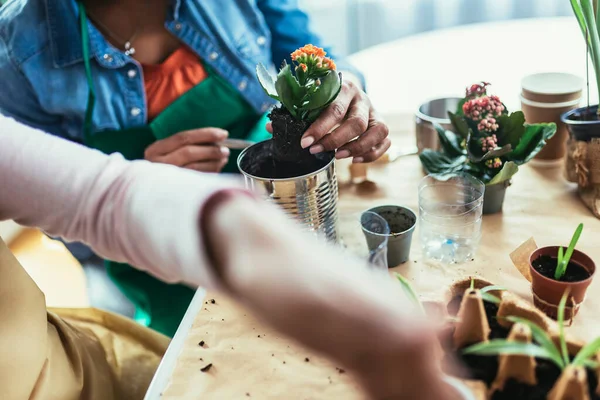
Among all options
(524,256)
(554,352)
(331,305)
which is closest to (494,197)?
(524,256)

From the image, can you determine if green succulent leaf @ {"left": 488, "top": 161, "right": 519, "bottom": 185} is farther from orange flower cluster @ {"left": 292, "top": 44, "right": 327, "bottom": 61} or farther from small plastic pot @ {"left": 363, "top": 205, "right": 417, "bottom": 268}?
orange flower cluster @ {"left": 292, "top": 44, "right": 327, "bottom": 61}

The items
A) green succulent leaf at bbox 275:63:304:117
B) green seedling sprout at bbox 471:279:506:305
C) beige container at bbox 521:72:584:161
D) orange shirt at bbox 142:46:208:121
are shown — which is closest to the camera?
green seedling sprout at bbox 471:279:506:305

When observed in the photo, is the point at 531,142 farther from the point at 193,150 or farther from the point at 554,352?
the point at 193,150

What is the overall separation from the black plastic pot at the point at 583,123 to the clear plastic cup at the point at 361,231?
0.34 meters

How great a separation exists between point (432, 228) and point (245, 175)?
284mm

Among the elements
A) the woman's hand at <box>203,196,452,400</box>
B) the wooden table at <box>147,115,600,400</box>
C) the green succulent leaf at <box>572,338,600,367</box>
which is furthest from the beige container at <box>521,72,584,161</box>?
the woman's hand at <box>203,196,452,400</box>

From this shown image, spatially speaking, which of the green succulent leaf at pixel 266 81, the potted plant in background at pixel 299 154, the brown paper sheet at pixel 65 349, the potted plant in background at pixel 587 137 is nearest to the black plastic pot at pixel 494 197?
the potted plant in background at pixel 587 137

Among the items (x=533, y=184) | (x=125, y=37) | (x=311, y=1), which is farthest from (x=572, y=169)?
(x=311, y=1)

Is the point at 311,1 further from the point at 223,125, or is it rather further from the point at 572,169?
the point at 572,169

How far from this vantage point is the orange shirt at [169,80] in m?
1.03

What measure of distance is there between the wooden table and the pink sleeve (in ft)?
0.57

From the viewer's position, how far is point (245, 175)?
71 cm

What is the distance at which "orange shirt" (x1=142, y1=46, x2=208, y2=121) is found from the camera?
3.38 ft

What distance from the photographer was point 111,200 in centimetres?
41
